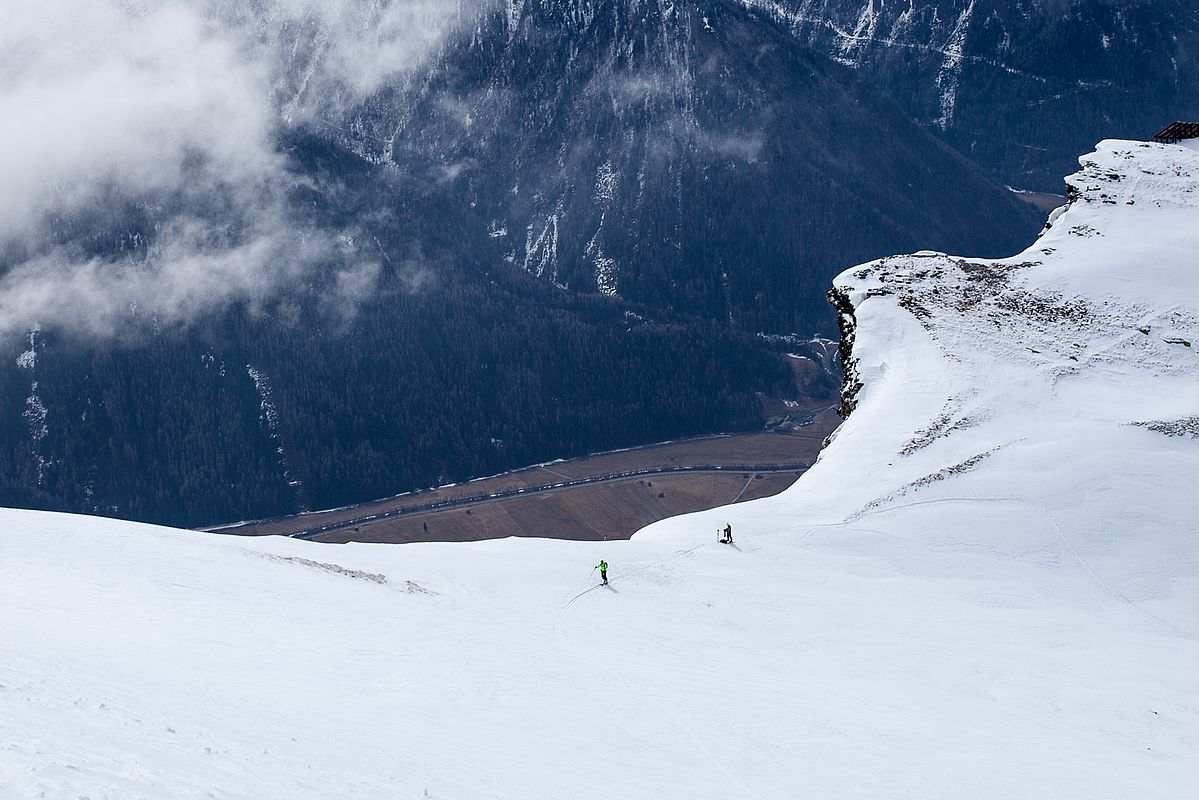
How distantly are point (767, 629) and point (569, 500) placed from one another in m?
113

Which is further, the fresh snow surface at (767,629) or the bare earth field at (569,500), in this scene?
the bare earth field at (569,500)

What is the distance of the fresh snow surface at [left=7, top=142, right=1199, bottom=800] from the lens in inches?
1560

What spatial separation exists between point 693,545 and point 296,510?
123 metres

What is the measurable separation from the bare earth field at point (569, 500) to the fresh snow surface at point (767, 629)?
70101 mm

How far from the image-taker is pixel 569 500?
179375 mm

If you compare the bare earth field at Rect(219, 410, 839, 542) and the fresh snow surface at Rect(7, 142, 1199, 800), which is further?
the bare earth field at Rect(219, 410, 839, 542)

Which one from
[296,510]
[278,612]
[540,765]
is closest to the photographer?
[540,765]

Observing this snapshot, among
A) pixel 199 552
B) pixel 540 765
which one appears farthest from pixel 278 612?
pixel 540 765

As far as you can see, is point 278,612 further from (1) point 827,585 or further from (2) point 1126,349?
(2) point 1126,349

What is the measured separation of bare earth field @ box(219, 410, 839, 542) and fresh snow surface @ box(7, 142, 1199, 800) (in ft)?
230

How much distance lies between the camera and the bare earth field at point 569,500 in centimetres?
17075

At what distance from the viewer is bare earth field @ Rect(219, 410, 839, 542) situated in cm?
17075

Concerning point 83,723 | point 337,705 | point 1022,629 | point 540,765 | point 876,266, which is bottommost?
point 1022,629

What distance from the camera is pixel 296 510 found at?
622 feet
